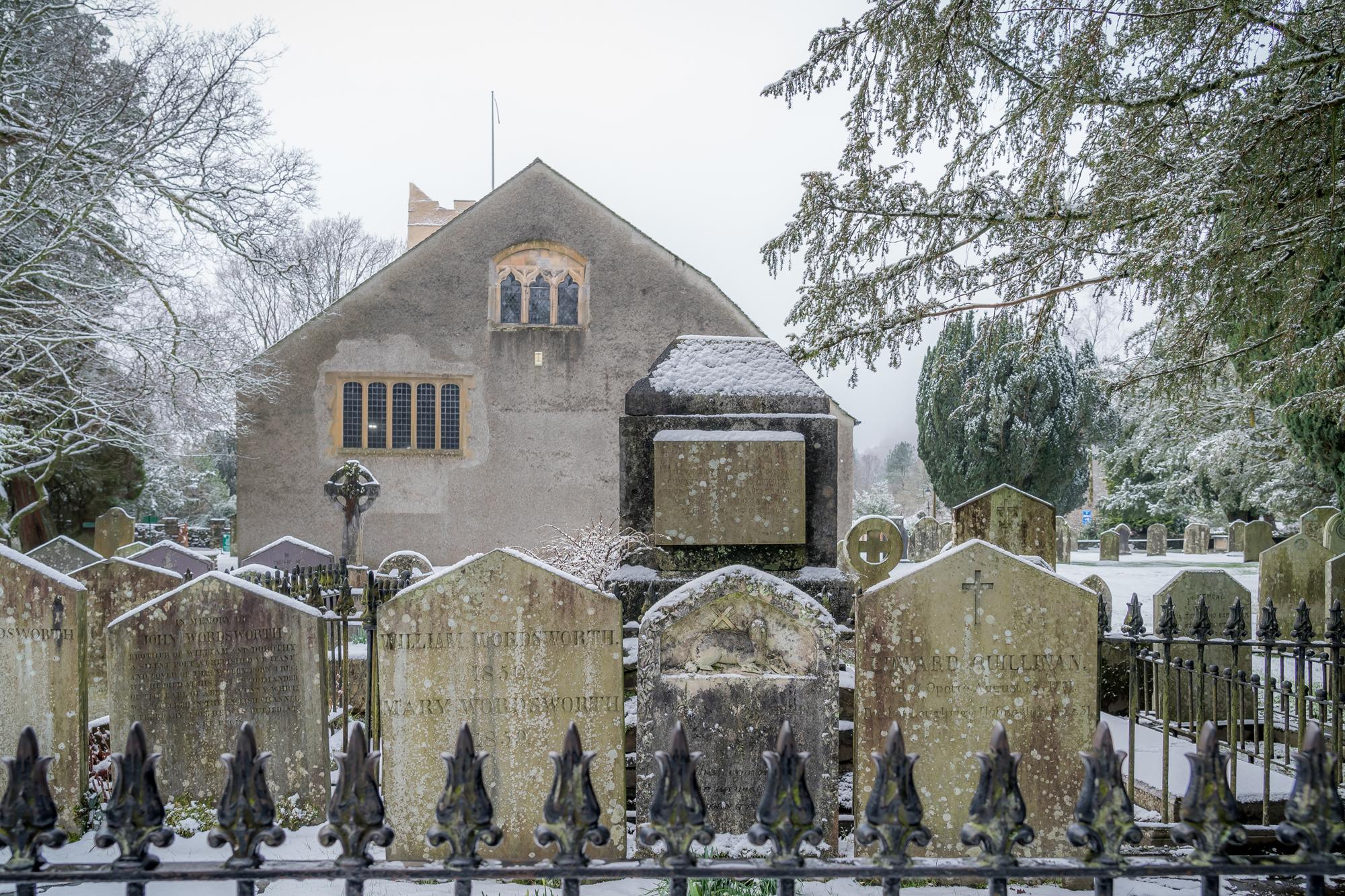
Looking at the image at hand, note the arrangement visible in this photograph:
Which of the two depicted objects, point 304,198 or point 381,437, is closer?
point 304,198

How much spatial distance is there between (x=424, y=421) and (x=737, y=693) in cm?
1505

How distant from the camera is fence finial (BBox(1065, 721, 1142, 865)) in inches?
70.1

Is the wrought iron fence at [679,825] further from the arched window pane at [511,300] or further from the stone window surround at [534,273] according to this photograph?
the arched window pane at [511,300]

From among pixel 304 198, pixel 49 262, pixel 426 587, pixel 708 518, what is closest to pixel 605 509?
pixel 304 198

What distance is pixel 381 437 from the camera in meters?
17.9

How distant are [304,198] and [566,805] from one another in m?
13.9

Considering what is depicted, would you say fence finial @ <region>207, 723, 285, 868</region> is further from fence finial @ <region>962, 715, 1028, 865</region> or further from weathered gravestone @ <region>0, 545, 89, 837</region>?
weathered gravestone @ <region>0, 545, 89, 837</region>

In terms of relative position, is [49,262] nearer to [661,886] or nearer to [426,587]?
[426,587]

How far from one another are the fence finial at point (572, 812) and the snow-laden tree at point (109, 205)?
39.7ft

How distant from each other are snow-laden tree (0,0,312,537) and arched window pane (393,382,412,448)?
4.01 meters

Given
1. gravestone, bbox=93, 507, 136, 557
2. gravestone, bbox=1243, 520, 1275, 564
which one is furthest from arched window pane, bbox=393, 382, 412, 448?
gravestone, bbox=1243, 520, 1275, 564

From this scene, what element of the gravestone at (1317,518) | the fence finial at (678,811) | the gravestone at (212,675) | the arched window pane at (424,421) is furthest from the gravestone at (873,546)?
the fence finial at (678,811)

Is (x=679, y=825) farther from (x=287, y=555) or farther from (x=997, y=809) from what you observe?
(x=287, y=555)

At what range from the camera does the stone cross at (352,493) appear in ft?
44.8
